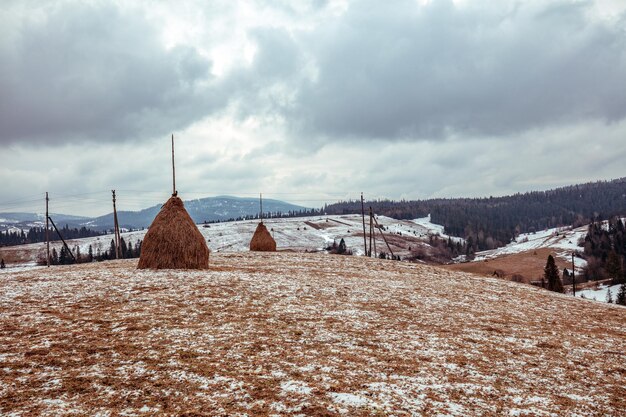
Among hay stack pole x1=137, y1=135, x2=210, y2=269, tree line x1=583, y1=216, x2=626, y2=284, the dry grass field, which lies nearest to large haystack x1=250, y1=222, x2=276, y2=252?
hay stack pole x1=137, y1=135, x2=210, y2=269

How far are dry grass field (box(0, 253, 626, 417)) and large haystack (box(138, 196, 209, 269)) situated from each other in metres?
3.81

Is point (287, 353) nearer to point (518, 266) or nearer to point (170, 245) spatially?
point (170, 245)

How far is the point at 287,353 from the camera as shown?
1066 centimetres

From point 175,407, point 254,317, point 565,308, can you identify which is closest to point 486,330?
point 254,317

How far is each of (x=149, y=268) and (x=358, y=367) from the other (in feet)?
61.0

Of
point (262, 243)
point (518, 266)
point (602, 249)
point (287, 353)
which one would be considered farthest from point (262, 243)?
point (602, 249)

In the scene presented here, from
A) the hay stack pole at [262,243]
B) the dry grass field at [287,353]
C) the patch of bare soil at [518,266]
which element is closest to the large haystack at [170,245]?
the dry grass field at [287,353]

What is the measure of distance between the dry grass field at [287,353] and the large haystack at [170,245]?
381 cm

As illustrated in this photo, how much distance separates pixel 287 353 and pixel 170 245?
638 inches

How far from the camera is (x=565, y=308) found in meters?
22.2

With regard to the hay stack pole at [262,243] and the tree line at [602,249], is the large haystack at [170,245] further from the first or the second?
the tree line at [602,249]

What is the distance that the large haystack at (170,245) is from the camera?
24109mm

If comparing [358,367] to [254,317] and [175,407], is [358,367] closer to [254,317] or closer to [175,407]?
[175,407]

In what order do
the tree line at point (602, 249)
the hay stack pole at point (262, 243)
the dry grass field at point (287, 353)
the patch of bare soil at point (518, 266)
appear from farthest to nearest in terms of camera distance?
1. the tree line at point (602, 249)
2. the patch of bare soil at point (518, 266)
3. the hay stack pole at point (262, 243)
4. the dry grass field at point (287, 353)
